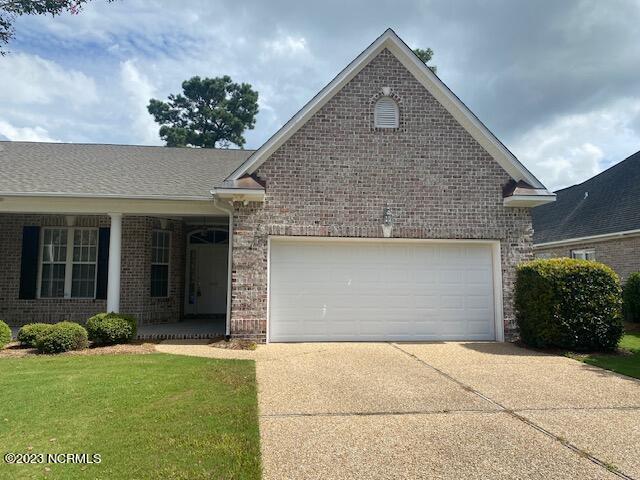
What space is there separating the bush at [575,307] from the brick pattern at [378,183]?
43.1 inches

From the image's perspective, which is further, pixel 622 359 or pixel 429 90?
pixel 429 90

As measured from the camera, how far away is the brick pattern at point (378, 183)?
1050 cm

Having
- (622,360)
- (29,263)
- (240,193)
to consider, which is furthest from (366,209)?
(29,263)

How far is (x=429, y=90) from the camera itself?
11219mm

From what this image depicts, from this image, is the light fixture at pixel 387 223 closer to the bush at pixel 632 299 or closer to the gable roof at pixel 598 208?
the bush at pixel 632 299

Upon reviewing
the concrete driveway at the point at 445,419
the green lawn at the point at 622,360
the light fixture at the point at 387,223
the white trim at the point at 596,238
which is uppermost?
the white trim at the point at 596,238

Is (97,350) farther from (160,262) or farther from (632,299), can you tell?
(632,299)

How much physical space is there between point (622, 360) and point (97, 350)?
10.5 meters

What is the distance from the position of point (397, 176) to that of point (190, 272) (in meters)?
7.62

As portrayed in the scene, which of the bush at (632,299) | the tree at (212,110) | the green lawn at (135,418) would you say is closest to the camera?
the green lawn at (135,418)

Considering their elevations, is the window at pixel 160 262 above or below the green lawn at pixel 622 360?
above

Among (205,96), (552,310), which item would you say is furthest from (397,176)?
(205,96)

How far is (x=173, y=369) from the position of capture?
302 inches

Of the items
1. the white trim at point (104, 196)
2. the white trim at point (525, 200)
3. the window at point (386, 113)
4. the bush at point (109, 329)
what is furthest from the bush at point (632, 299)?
the bush at point (109, 329)
